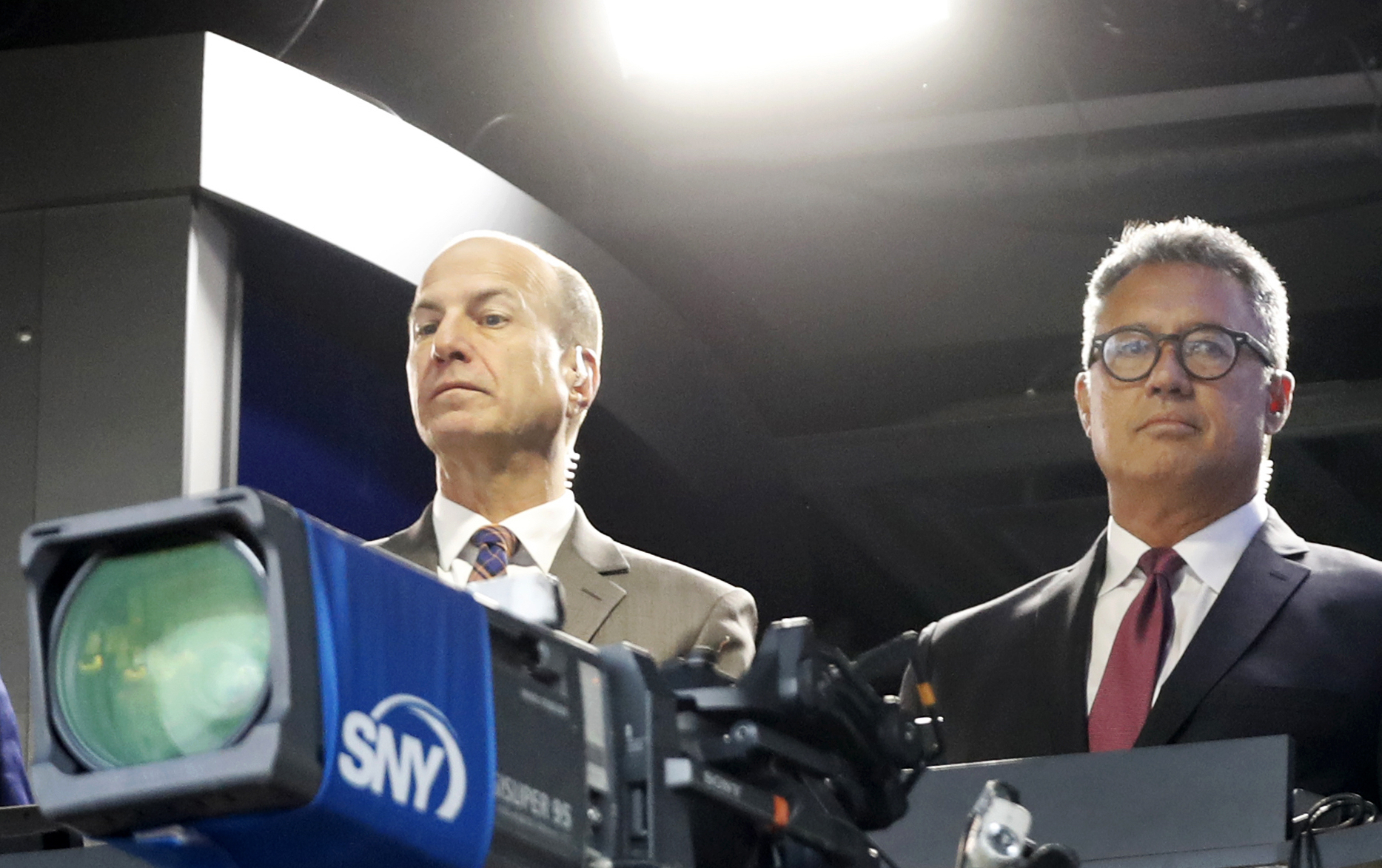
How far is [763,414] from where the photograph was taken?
3654 millimetres

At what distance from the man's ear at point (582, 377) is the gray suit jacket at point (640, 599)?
0.62ft

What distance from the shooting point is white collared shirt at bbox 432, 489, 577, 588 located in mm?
2727

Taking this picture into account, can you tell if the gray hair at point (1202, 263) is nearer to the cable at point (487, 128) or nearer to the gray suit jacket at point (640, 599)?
the gray suit jacket at point (640, 599)

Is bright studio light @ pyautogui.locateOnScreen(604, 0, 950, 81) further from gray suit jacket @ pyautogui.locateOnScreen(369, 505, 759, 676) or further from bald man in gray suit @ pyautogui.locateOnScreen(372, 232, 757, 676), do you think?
gray suit jacket @ pyautogui.locateOnScreen(369, 505, 759, 676)

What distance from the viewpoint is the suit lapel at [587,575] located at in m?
2.65

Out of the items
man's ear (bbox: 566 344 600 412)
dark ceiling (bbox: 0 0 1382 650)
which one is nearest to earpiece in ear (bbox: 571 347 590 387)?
man's ear (bbox: 566 344 600 412)

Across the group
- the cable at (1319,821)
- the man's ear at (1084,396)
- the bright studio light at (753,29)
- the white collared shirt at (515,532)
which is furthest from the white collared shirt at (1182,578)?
the bright studio light at (753,29)

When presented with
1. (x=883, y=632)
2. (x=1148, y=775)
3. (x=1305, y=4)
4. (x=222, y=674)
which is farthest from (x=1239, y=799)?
(x=1305, y=4)

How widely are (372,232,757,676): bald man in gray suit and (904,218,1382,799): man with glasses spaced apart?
0.36 meters

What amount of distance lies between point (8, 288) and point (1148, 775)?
2221mm

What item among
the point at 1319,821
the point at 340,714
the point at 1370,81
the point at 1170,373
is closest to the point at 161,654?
the point at 340,714

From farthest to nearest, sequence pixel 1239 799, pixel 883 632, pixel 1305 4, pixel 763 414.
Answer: pixel 763 414 < pixel 1305 4 < pixel 883 632 < pixel 1239 799

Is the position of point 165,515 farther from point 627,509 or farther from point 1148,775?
point 627,509

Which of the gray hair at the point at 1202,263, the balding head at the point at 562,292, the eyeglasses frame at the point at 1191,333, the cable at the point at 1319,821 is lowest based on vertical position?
the cable at the point at 1319,821
